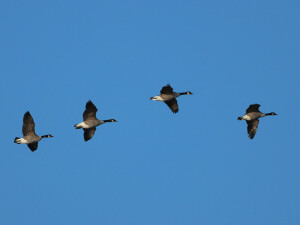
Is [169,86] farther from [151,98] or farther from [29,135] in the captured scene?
[29,135]

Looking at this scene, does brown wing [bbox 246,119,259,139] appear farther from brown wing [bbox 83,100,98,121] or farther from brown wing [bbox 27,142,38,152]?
brown wing [bbox 27,142,38,152]

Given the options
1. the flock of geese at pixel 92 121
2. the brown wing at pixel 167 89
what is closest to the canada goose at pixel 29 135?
the flock of geese at pixel 92 121

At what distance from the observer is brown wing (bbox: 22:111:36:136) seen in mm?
39719

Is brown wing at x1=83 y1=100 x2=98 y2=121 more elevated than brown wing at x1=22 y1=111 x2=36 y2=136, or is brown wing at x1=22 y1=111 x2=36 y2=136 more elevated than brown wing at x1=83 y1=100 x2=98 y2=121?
brown wing at x1=83 y1=100 x2=98 y2=121

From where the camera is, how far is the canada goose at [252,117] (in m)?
41.0

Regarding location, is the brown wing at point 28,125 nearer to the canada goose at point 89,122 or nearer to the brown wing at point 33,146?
the brown wing at point 33,146

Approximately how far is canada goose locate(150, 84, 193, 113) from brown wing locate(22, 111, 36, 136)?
700cm

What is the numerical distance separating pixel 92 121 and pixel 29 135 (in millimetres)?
3631

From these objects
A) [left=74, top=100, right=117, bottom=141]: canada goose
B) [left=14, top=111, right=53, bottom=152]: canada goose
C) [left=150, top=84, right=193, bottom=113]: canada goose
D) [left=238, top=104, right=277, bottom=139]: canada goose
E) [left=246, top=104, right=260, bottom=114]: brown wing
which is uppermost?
[left=150, top=84, right=193, bottom=113]: canada goose

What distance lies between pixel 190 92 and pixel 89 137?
691 centimetres

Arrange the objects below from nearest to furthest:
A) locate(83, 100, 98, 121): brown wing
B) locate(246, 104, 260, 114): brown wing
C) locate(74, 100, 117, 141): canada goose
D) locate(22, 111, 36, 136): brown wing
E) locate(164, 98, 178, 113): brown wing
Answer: locate(22, 111, 36, 136): brown wing, locate(83, 100, 98, 121): brown wing, locate(74, 100, 117, 141): canada goose, locate(246, 104, 260, 114): brown wing, locate(164, 98, 178, 113): brown wing

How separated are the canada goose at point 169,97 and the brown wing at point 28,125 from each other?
700 cm

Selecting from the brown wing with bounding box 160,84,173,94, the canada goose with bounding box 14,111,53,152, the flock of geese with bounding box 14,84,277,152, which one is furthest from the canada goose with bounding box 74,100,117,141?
the brown wing with bounding box 160,84,173,94

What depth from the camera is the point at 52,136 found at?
41844mm
